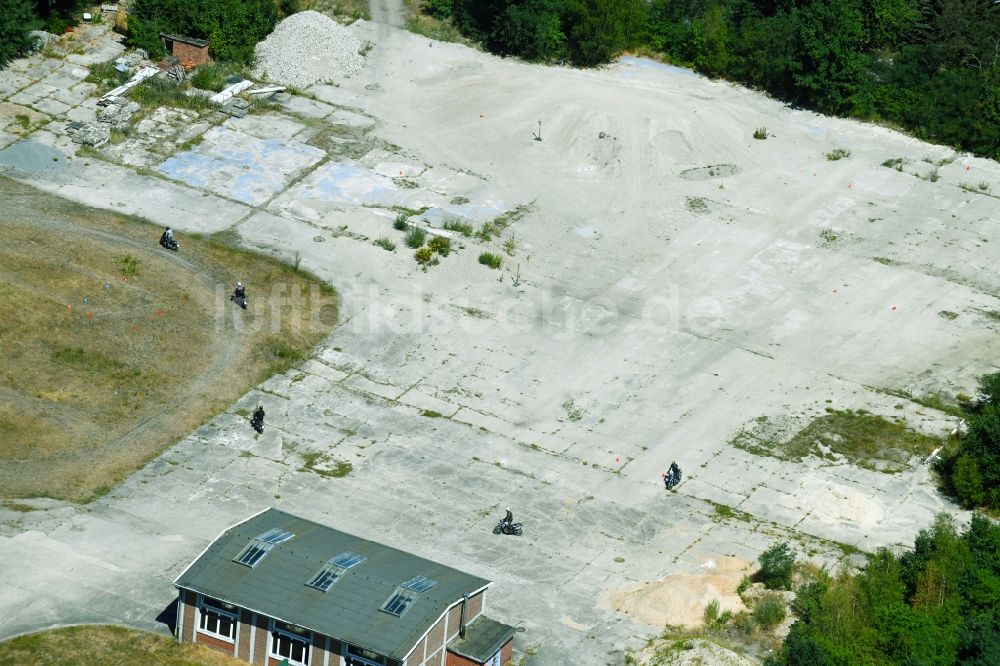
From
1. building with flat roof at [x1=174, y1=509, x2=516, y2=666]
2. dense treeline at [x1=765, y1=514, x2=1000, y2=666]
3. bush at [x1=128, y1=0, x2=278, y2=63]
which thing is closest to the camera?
building with flat roof at [x1=174, y1=509, x2=516, y2=666]

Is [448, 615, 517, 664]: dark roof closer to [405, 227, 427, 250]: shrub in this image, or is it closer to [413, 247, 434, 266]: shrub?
[413, 247, 434, 266]: shrub

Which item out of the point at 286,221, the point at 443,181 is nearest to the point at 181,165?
the point at 286,221

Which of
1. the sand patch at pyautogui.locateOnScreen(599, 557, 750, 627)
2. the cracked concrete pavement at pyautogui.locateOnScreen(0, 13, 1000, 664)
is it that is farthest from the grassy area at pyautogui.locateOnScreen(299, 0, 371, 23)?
the sand patch at pyautogui.locateOnScreen(599, 557, 750, 627)

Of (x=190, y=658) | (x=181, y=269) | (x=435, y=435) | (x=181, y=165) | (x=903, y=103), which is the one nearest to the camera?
(x=190, y=658)

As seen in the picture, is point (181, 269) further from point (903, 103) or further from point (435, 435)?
point (903, 103)

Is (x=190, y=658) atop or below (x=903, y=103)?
below
